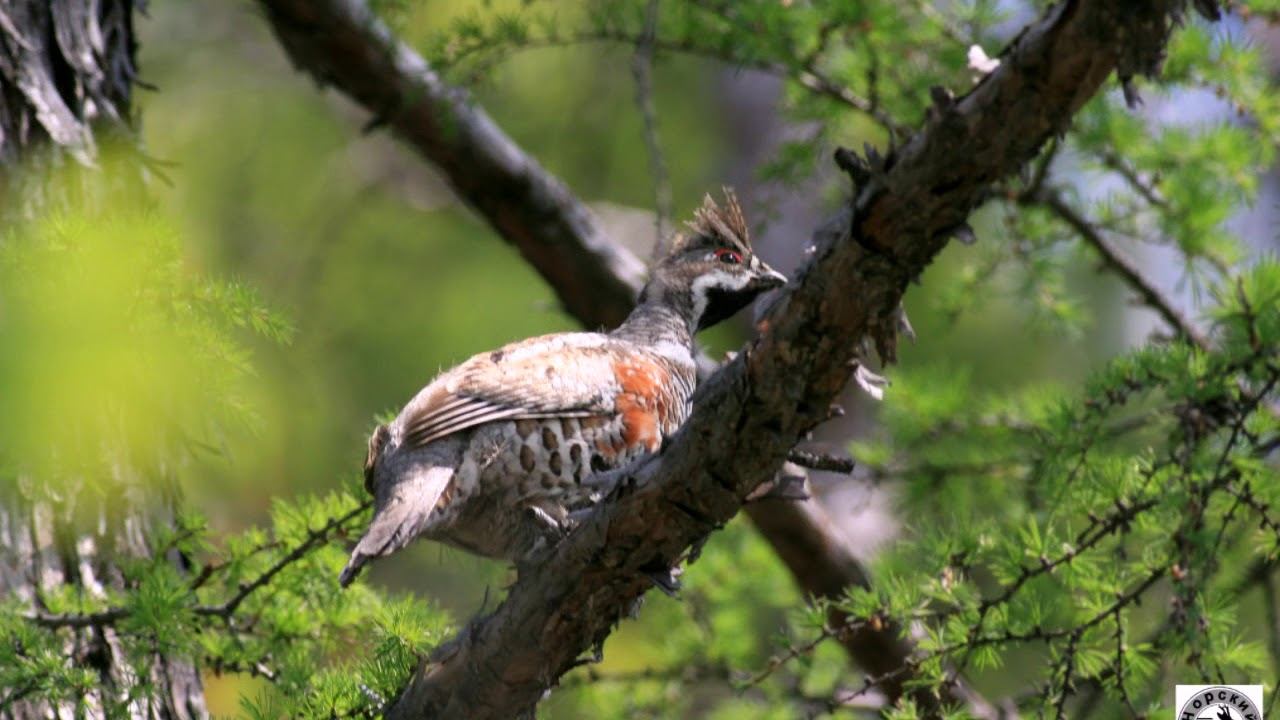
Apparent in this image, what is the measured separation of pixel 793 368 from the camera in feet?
8.17

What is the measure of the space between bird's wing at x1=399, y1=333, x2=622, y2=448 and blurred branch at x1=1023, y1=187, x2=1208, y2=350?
91.5 inches

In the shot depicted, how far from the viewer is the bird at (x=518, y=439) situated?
3.61 meters

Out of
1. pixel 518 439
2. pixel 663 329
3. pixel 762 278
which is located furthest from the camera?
pixel 762 278

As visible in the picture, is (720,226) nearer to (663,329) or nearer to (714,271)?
(714,271)

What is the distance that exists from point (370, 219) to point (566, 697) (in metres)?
5.07

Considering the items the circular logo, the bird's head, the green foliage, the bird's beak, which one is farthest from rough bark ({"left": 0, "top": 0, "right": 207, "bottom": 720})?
the circular logo

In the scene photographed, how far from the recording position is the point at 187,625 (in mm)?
3232

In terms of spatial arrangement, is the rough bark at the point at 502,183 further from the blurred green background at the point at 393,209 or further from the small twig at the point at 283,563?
the blurred green background at the point at 393,209

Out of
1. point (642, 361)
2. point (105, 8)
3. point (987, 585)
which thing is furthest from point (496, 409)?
point (987, 585)

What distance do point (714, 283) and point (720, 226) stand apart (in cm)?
20

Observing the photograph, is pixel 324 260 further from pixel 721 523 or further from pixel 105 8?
pixel 721 523

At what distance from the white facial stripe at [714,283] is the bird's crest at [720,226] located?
0.10m

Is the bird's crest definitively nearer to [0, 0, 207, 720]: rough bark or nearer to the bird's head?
the bird's head

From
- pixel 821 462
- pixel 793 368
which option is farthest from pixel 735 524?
pixel 793 368
